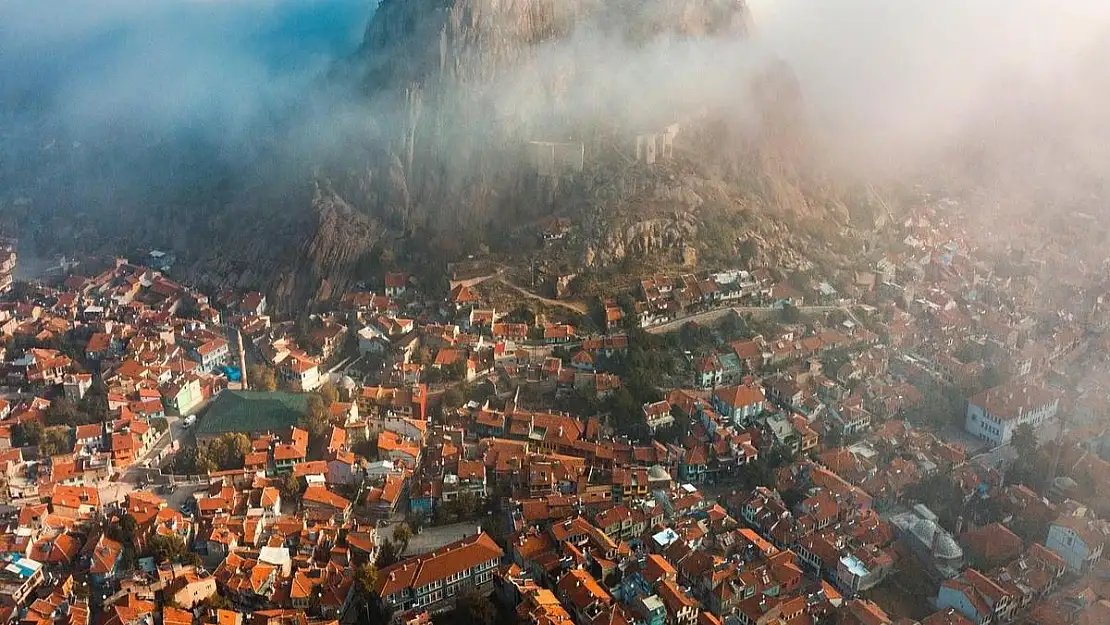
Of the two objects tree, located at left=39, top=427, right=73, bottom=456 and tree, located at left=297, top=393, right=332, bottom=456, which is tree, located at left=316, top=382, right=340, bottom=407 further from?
tree, located at left=39, top=427, right=73, bottom=456

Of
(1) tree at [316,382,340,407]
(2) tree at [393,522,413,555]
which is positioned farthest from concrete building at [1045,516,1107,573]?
(1) tree at [316,382,340,407]

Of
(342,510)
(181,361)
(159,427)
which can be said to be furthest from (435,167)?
(342,510)

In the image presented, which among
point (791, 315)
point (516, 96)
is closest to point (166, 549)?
point (791, 315)

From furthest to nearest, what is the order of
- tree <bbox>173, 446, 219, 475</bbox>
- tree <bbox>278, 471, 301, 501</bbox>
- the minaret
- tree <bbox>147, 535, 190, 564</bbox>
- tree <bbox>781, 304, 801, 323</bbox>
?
tree <bbox>781, 304, 801, 323</bbox>
the minaret
tree <bbox>173, 446, 219, 475</bbox>
tree <bbox>278, 471, 301, 501</bbox>
tree <bbox>147, 535, 190, 564</bbox>

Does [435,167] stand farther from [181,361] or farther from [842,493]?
[842,493]

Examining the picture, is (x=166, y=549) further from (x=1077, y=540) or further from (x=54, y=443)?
(x=1077, y=540)

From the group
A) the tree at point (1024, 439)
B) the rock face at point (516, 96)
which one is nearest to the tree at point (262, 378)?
the rock face at point (516, 96)
